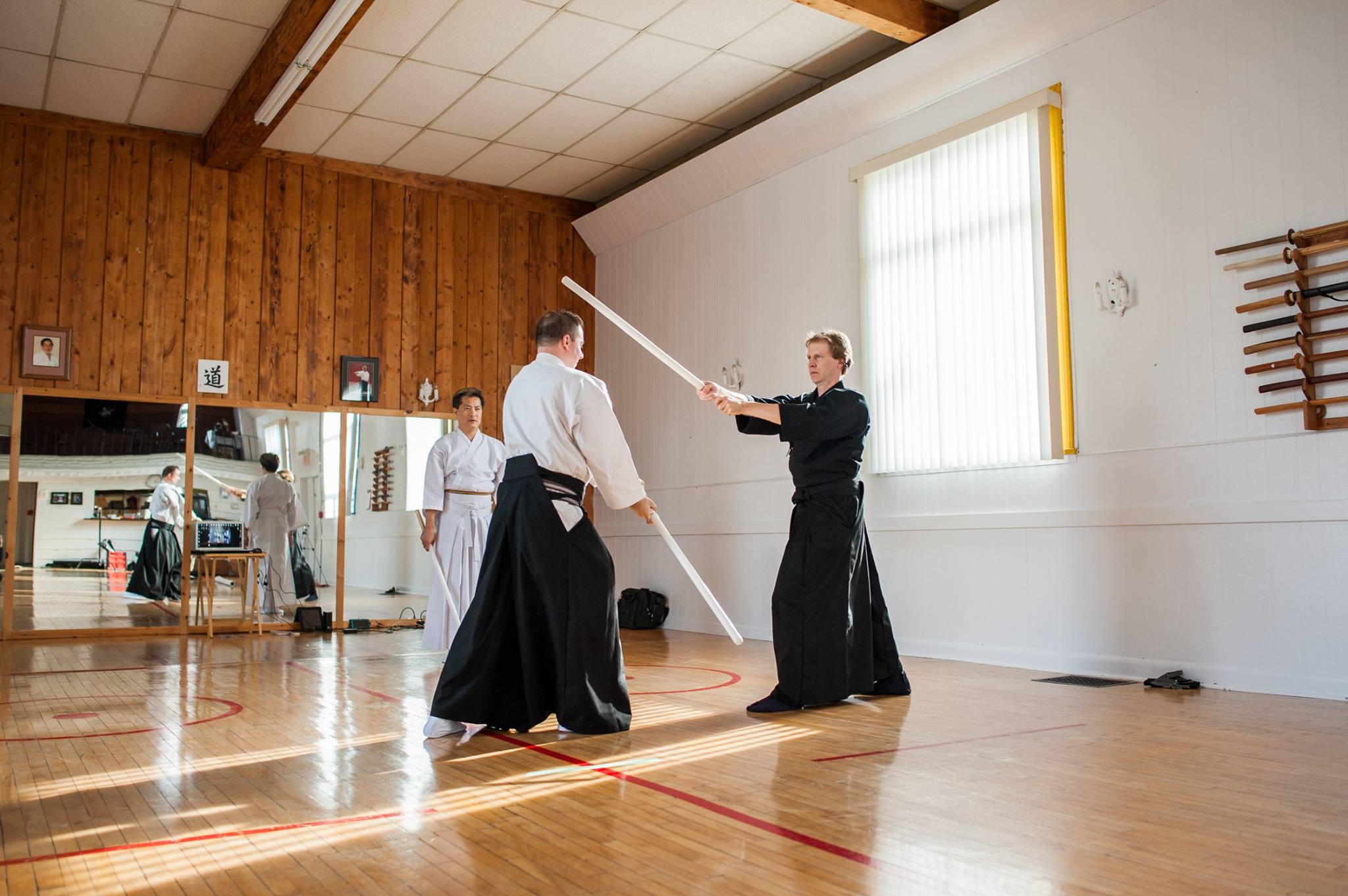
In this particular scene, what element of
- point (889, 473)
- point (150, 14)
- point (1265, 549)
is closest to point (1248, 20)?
point (1265, 549)

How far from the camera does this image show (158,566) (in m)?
7.51

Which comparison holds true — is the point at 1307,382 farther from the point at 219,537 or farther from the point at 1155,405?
the point at 219,537

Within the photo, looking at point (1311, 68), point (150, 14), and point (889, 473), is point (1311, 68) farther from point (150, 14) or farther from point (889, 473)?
point (150, 14)

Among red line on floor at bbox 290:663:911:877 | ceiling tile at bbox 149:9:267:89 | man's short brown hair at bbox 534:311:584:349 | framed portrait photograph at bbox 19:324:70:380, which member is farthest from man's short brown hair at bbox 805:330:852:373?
framed portrait photograph at bbox 19:324:70:380

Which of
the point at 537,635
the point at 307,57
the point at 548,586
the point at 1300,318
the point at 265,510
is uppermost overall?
the point at 307,57

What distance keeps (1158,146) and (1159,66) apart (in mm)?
388

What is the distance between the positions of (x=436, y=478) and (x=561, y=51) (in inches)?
112

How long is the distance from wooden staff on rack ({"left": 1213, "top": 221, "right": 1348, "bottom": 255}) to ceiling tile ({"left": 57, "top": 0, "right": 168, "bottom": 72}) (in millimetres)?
5898

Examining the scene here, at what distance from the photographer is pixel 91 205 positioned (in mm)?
7398

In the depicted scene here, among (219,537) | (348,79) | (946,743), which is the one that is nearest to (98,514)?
(219,537)

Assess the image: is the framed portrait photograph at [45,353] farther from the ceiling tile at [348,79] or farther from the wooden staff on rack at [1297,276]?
the wooden staff on rack at [1297,276]

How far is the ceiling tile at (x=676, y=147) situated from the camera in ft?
25.6

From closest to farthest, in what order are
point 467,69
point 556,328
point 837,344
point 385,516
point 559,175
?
point 556,328 < point 837,344 < point 467,69 < point 385,516 < point 559,175

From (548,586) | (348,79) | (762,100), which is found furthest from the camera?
(762,100)
